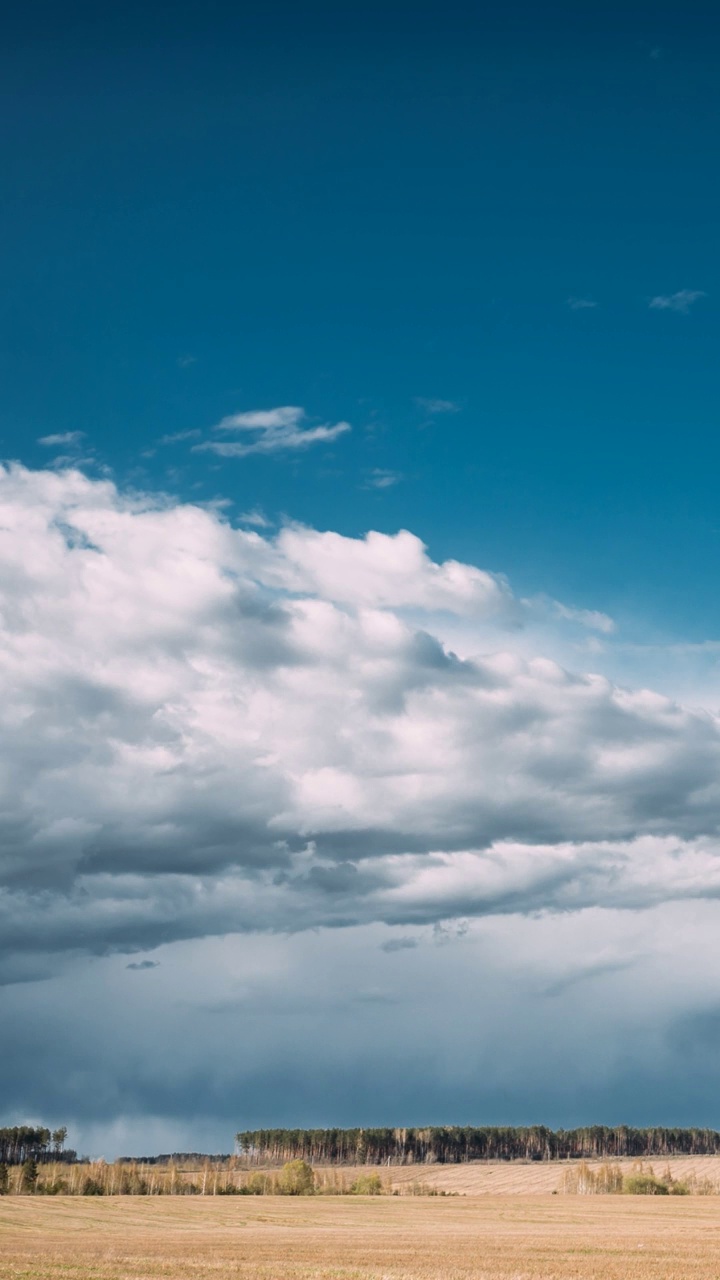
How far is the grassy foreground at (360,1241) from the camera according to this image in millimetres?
50125

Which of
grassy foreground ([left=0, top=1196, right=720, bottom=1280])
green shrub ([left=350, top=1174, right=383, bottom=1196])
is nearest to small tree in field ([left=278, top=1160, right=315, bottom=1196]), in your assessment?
green shrub ([left=350, top=1174, right=383, bottom=1196])

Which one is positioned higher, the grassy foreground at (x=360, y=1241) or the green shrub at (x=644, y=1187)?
the grassy foreground at (x=360, y=1241)

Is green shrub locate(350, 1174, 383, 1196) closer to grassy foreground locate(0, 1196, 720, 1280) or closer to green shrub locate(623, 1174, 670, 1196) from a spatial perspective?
green shrub locate(623, 1174, 670, 1196)

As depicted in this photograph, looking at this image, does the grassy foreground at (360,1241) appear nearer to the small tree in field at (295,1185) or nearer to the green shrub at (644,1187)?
the green shrub at (644,1187)

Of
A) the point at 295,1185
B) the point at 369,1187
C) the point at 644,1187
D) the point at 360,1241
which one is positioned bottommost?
the point at 369,1187

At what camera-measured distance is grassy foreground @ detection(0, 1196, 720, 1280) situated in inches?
1973

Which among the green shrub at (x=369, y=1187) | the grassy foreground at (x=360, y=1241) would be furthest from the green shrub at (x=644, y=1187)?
the grassy foreground at (x=360, y=1241)

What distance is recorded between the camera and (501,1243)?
73.9 metres

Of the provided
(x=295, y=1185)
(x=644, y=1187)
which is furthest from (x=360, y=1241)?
(x=644, y=1187)

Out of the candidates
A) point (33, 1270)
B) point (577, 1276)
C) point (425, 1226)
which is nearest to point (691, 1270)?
point (577, 1276)

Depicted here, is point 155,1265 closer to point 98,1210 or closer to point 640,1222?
point 640,1222

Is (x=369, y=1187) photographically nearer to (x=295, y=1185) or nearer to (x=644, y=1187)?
(x=295, y=1185)

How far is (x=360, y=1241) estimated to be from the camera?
7831 centimetres

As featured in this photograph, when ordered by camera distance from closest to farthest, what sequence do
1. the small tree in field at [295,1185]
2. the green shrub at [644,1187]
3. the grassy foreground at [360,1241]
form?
the grassy foreground at [360,1241]
the green shrub at [644,1187]
the small tree in field at [295,1185]
